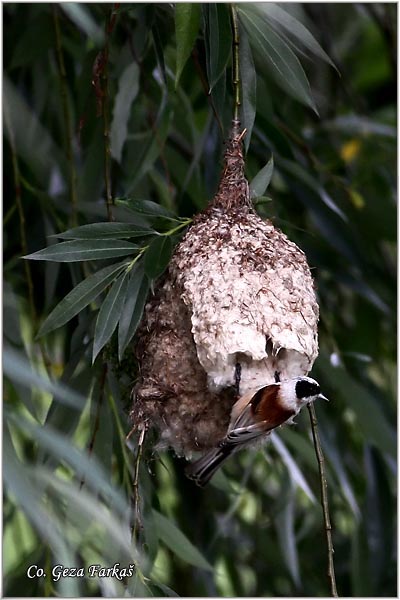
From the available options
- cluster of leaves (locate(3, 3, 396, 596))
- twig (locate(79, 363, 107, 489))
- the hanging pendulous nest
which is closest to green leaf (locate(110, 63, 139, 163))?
cluster of leaves (locate(3, 3, 396, 596))

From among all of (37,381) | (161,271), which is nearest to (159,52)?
(161,271)

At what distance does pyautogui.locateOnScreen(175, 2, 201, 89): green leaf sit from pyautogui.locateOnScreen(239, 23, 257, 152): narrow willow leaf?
0.38 feet

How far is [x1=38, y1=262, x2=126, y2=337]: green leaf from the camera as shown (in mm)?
1729

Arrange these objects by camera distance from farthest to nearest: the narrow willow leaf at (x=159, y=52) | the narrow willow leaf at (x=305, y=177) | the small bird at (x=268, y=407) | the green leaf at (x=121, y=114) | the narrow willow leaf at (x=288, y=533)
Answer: the narrow willow leaf at (x=288, y=533), the narrow willow leaf at (x=305, y=177), the green leaf at (x=121, y=114), the narrow willow leaf at (x=159, y=52), the small bird at (x=268, y=407)

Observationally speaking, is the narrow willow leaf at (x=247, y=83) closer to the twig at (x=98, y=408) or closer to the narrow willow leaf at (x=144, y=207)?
the narrow willow leaf at (x=144, y=207)

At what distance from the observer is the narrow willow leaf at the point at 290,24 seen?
1796 mm

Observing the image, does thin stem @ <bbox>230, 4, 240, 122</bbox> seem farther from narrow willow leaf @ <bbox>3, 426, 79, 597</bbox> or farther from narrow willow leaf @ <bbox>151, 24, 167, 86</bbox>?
narrow willow leaf @ <bbox>3, 426, 79, 597</bbox>

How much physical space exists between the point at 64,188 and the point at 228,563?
1.21 metres

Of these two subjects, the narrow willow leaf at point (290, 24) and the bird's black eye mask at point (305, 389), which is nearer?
the bird's black eye mask at point (305, 389)

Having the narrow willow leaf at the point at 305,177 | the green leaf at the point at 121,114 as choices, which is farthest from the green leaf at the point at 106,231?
the narrow willow leaf at the point at 305,177

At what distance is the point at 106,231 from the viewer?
1.76 metres

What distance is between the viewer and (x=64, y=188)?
2.77 m

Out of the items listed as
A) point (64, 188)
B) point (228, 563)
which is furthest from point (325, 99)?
point (228, 563)

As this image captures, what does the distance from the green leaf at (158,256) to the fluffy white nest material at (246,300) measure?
7 centimetres
